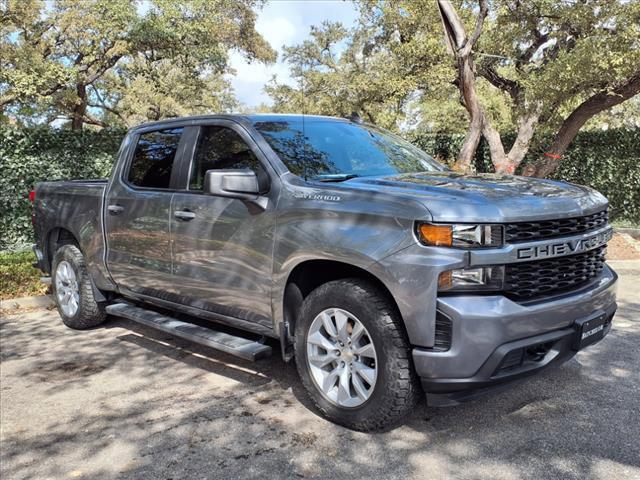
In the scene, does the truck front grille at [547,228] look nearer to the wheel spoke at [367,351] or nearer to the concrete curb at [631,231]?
the wheel spoke at [367,351]

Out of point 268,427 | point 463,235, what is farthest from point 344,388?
point 463,235

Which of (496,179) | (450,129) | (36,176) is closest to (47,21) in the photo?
(36,176)

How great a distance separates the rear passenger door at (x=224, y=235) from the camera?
12.1 ft

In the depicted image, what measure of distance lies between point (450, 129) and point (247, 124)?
2591cm

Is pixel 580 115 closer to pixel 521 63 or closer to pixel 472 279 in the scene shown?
pixel 521 63

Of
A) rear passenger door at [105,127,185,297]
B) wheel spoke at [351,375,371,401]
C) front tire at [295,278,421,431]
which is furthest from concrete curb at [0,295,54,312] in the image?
wheel spoke at [351,375,371,401]

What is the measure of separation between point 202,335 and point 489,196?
2.24m

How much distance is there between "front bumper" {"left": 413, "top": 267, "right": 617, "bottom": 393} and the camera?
2.77 metres

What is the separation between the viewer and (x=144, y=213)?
460 cm

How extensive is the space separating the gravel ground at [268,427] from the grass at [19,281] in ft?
7.73

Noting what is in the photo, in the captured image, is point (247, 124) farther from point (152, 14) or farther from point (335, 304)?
point (152, 14)

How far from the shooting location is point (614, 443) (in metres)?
3.03

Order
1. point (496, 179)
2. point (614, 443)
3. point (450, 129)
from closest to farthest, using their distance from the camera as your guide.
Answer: point (614, 443) → point (496, 179) → point (450, 129)

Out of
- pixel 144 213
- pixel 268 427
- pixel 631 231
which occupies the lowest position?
pixel 631 231
